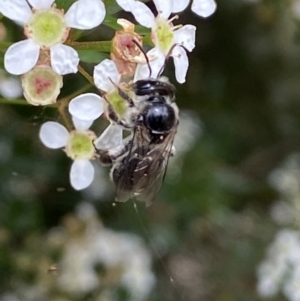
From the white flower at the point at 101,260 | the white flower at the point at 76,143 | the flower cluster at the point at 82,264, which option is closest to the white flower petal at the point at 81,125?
the white flower at the point at 76,143

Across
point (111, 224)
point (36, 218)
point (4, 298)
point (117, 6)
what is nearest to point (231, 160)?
point (111, 224)

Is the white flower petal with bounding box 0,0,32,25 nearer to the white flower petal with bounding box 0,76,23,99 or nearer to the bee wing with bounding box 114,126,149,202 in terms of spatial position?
the bee wing with bounding box 114,126,149,202

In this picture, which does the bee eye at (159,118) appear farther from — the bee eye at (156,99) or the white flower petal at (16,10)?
the white flower petal at (16,10)

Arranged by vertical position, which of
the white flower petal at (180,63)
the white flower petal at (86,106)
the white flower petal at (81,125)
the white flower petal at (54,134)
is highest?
the white flower petal at (180,63)

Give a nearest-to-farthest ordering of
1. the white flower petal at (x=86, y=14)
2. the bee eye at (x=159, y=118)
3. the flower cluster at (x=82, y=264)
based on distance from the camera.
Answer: the white flower petal at (x=86, y=14) → the bee eye at (x=159, y=118) → the flower cluster at (x=82, y=264)

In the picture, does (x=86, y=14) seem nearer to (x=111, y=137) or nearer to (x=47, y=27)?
(x=47, y=27)

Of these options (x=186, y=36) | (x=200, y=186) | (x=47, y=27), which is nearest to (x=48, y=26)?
(x=47, y=27)

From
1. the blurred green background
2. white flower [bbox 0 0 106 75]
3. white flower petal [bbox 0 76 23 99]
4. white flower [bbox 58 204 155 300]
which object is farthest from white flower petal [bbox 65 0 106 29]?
white flower [bbox 58 204 155 300]

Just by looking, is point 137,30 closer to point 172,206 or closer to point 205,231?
point 172,206
